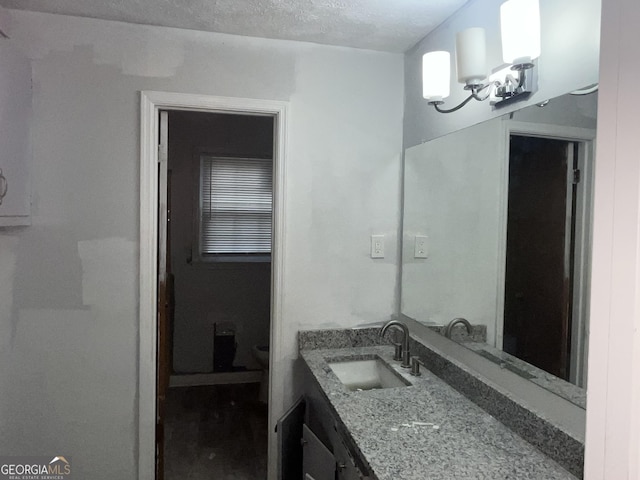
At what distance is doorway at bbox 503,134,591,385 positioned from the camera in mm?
1208

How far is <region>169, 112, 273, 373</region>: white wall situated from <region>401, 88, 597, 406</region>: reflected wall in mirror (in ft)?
6.87

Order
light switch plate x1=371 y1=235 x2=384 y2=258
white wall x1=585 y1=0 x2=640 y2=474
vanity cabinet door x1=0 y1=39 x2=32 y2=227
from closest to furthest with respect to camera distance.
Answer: white wall x1=585 y1=0 x2=640 y2=474, vanity cabinet door x1=0 y1=39 x2=32 y2=227, light switch plate x1=371 y1=235 x2=384 y2=258

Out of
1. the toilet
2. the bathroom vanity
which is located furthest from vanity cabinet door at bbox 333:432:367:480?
the toilet

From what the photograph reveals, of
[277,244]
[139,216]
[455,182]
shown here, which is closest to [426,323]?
[455,182]

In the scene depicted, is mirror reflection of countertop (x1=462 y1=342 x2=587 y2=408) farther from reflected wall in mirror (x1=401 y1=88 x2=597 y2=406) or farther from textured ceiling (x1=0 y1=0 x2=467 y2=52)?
textured ceiling (x1=0 y1=0 x2=467 y2=52)

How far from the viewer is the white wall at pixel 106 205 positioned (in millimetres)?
1924

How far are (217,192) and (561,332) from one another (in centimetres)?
298

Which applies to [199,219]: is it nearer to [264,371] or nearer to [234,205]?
[234,205]

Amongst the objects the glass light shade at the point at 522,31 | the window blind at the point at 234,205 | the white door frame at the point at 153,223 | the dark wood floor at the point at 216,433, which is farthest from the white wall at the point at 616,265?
the window blind at the point at 234,205

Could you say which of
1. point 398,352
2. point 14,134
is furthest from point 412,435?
point 14,134

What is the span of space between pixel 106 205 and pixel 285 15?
1.18 metres

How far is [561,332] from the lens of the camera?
1.28 meters

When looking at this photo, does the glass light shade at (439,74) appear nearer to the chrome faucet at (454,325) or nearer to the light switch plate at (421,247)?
the light switch plate at (421,247)

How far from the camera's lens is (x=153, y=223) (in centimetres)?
204
